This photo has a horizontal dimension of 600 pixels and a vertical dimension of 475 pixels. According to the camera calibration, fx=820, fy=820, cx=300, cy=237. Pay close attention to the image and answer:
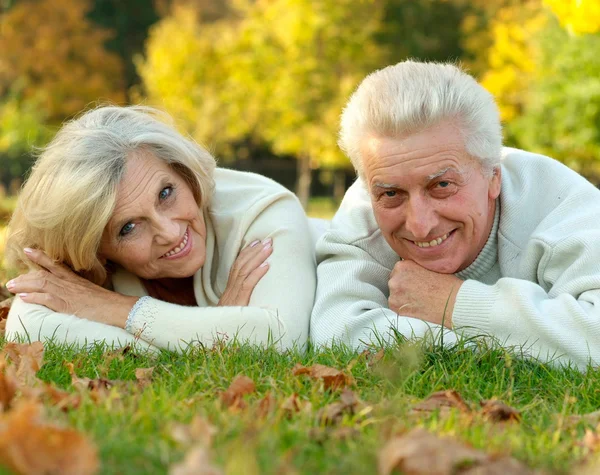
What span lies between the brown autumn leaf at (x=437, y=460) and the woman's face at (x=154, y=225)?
2.65m

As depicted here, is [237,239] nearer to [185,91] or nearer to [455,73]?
[455,73]

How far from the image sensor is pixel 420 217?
412 centimetres

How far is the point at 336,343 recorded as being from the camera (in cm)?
418

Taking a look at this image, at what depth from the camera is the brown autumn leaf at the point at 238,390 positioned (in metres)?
3.06

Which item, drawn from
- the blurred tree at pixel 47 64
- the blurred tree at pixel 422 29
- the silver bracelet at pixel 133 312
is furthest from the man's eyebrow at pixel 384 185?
the blurred tree at pixel 47 64

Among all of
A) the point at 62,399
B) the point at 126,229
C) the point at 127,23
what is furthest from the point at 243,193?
the point at 127,23

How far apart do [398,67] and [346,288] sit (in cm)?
121

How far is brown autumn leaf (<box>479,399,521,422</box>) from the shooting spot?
118 inches

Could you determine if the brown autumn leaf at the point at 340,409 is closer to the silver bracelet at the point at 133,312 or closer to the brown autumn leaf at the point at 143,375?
the brown autumn leaf at the point at 143,375

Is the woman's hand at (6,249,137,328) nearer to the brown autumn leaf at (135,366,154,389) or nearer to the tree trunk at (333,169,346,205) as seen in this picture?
the brown autumn leaf at (135,366,154,389)

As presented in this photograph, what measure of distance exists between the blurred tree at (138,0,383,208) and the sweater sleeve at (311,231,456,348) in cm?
2168

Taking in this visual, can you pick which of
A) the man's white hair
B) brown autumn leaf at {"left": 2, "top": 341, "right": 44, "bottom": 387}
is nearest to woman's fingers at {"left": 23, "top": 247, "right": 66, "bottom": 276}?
brown autumn leaf at {"left": 2, "top": 341, "right": 44, "bottom": 387}

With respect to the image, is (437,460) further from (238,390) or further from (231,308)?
(231,308)

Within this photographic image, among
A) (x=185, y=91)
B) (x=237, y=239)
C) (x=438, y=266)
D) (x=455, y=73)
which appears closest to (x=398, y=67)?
(x=455, y=73)
